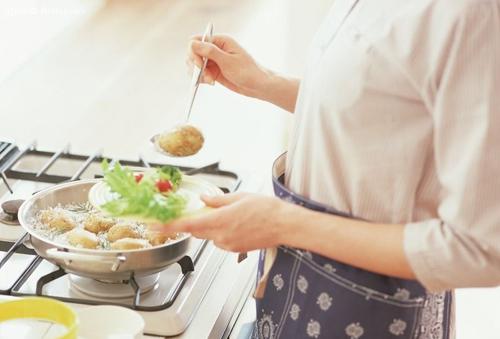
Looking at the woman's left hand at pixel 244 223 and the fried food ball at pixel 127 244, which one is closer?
the woman's left hand at pixel 244 223

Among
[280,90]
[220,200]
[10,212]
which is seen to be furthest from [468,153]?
[10,212]

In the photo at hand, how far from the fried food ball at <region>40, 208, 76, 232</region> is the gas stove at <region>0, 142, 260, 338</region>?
0.16ft

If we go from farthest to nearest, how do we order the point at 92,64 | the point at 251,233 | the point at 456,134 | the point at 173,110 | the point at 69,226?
the point at 92,64 → the point at 173,110 → the point at 69,226 → the point at 251,233 → the point at 456,134

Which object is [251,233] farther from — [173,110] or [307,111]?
[173,110]

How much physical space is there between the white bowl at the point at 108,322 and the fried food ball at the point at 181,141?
0.98ft

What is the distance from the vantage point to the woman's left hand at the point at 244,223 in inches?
42.4

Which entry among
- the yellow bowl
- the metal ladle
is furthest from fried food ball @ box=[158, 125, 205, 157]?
the yellow bowl

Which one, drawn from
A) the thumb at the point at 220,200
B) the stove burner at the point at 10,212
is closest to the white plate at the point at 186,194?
the thumb at the point at 220,200

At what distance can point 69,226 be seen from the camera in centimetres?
130

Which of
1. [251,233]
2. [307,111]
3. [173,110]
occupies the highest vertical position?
[307,111]

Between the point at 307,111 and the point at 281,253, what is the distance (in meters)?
0.19

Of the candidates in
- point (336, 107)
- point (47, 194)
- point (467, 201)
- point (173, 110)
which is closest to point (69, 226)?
point (47, 194)

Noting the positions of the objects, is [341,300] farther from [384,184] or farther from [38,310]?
[38,310]

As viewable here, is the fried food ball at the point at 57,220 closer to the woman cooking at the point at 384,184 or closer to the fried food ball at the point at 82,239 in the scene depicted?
the fried food ball at the point at 82,239
